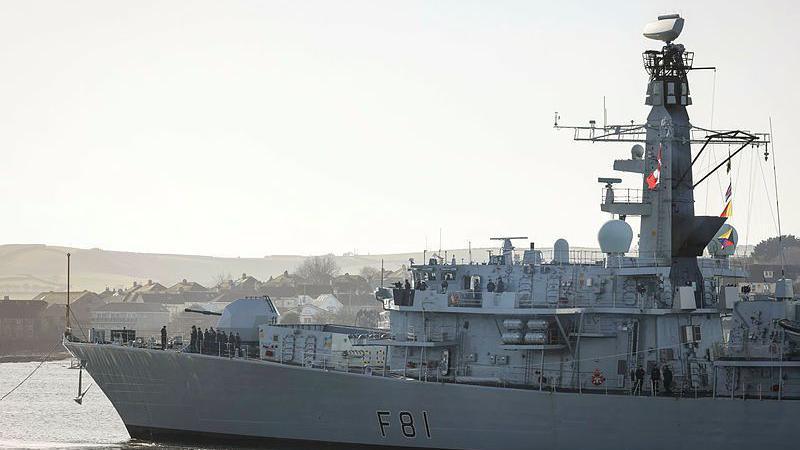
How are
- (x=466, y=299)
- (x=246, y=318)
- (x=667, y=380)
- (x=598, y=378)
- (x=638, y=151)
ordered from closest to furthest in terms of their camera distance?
(x=667, y=380)
(x=598, y=378)
(x=638, y=151)
(x=466, y=299)
(x=246, y=318)

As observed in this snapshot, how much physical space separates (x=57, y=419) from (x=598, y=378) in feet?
86.1

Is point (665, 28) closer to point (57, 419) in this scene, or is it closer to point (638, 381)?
point (638, 381)

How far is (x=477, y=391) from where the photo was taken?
32.8 meters

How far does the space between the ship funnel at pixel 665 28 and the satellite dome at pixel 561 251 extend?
642 cm

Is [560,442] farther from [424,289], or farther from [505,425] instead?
[424,289]

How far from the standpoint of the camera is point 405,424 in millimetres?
34000

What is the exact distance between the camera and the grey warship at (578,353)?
31.0m

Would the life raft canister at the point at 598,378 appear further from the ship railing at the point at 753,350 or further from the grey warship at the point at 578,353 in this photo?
the ship railing at the point at 753,350

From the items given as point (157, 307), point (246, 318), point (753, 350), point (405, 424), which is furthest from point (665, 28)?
point (157, 307)

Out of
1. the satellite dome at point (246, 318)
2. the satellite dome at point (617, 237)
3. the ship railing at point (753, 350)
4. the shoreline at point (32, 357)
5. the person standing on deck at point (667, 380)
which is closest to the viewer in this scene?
the ship railing at point (753, 350)

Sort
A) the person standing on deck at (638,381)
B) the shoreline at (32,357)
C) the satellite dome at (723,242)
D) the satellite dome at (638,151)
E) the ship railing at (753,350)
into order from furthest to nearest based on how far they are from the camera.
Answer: the shoreline at (32,357), the satellite dome at (723,242), the satellite dome at (638,151), the person standing on deck at (638,381), the ship railing at (753,350)

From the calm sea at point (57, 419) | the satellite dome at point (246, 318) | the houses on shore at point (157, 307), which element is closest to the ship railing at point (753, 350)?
the satellite dome at point (246, 318)

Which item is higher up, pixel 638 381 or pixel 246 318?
pixel 246 318

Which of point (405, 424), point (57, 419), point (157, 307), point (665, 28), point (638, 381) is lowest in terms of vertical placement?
point (57, 419)
